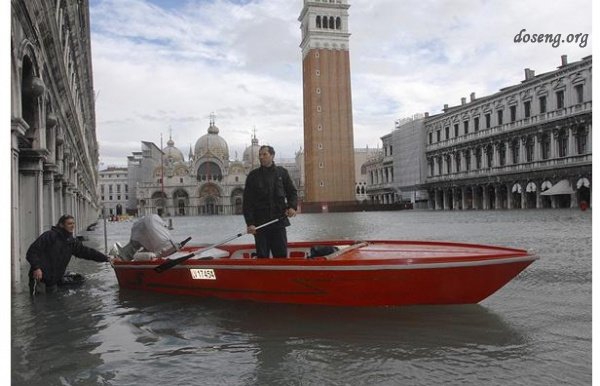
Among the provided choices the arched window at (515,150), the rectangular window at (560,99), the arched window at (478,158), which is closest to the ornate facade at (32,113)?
the rectangular window at (560,99)

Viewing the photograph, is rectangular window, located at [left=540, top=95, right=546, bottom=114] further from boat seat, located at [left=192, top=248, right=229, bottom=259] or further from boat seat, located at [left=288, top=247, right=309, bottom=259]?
boat seat, located at [left=192, top=248, right=229, bottom=259]

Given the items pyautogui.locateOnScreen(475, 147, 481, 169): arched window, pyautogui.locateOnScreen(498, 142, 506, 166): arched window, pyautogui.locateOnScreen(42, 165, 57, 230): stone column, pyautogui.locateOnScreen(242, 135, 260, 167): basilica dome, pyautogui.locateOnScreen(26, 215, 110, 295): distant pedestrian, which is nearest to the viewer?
pyautogui.locateOnScreen(26, 215, 110, 295): distant pedestrian

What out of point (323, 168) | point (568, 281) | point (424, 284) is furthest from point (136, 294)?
point (323, 168)

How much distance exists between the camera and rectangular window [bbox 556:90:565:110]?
39.6 metres

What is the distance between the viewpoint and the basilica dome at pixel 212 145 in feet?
342

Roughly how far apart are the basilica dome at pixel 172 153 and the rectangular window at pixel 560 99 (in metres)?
83.1

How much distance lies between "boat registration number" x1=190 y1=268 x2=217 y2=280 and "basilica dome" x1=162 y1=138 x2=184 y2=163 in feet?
346

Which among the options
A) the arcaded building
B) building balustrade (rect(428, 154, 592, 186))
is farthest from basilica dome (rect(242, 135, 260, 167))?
building balustrade (rect(428, 154, 592, 186))

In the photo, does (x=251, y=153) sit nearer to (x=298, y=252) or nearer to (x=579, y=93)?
(x=579, y=93)

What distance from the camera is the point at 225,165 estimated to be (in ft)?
337

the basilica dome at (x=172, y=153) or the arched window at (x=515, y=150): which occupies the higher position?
the basilica dome at (x=172, y=153)

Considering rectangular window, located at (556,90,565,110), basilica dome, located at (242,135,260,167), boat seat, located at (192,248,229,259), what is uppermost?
basilica dome, located at (242,135,260,167)

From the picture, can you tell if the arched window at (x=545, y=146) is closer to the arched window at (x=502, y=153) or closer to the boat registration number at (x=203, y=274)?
the arched window at (x=502, y=153)

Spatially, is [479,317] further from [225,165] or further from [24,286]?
[225,165]
